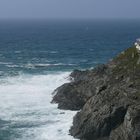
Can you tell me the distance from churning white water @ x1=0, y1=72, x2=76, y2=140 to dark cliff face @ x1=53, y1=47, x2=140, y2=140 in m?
3.33

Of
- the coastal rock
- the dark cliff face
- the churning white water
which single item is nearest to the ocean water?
the churning white water

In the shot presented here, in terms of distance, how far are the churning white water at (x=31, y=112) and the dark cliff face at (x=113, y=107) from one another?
131 inches

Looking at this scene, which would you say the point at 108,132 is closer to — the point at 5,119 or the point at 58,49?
the point at 5,119

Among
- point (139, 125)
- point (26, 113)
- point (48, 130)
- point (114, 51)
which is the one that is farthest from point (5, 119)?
point (114, 51)

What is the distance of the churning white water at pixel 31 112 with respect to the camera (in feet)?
244

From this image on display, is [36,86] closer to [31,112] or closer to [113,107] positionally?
[31,112]

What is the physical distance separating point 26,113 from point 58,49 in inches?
4033

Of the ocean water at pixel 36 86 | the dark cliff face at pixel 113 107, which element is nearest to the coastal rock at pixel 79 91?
the dark cliff face at pixel 113 107

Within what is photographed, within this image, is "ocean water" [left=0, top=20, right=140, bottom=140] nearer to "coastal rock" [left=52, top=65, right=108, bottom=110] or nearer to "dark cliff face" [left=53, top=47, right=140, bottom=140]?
"coastal rock" [left=52, top=65, right=108, bottom=110]

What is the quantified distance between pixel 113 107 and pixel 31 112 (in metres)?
21.9

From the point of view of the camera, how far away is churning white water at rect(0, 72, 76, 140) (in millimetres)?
74250

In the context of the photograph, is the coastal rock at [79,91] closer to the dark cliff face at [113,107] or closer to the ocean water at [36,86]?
the dark cliff face at [113,107]

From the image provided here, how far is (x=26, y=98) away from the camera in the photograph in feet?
315

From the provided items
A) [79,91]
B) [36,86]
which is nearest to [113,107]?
[79,91]
